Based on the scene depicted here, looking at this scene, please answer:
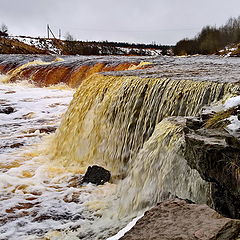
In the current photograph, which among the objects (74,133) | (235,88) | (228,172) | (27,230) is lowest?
(27,230)

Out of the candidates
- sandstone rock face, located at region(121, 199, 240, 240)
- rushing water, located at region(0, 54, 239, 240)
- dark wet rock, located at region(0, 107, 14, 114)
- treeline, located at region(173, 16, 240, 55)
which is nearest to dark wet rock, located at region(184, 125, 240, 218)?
sandstone rock face, located at region(121, 199, 240, 240)

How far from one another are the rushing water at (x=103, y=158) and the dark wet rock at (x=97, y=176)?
15 cm

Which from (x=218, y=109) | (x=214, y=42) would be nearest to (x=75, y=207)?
(x=218, y=109)

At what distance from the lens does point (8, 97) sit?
14.6 m

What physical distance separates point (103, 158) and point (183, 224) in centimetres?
414

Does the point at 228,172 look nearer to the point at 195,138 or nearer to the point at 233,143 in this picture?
the point at 233,143

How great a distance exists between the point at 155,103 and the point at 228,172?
3.61 m

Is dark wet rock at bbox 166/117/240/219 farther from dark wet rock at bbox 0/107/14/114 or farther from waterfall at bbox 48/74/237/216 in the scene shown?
dark wet rock at bbox 0/107/14/114

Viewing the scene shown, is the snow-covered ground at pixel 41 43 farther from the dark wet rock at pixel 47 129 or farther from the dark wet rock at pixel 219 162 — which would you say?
the dark wet rock at pixel 219 162

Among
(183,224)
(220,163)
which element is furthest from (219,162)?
(183,224)

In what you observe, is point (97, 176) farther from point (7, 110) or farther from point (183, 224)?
point (7, 110)

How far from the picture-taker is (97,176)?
18.5 ft

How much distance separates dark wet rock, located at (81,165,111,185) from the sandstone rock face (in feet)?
9.27

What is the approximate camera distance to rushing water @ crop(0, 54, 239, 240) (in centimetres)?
414
